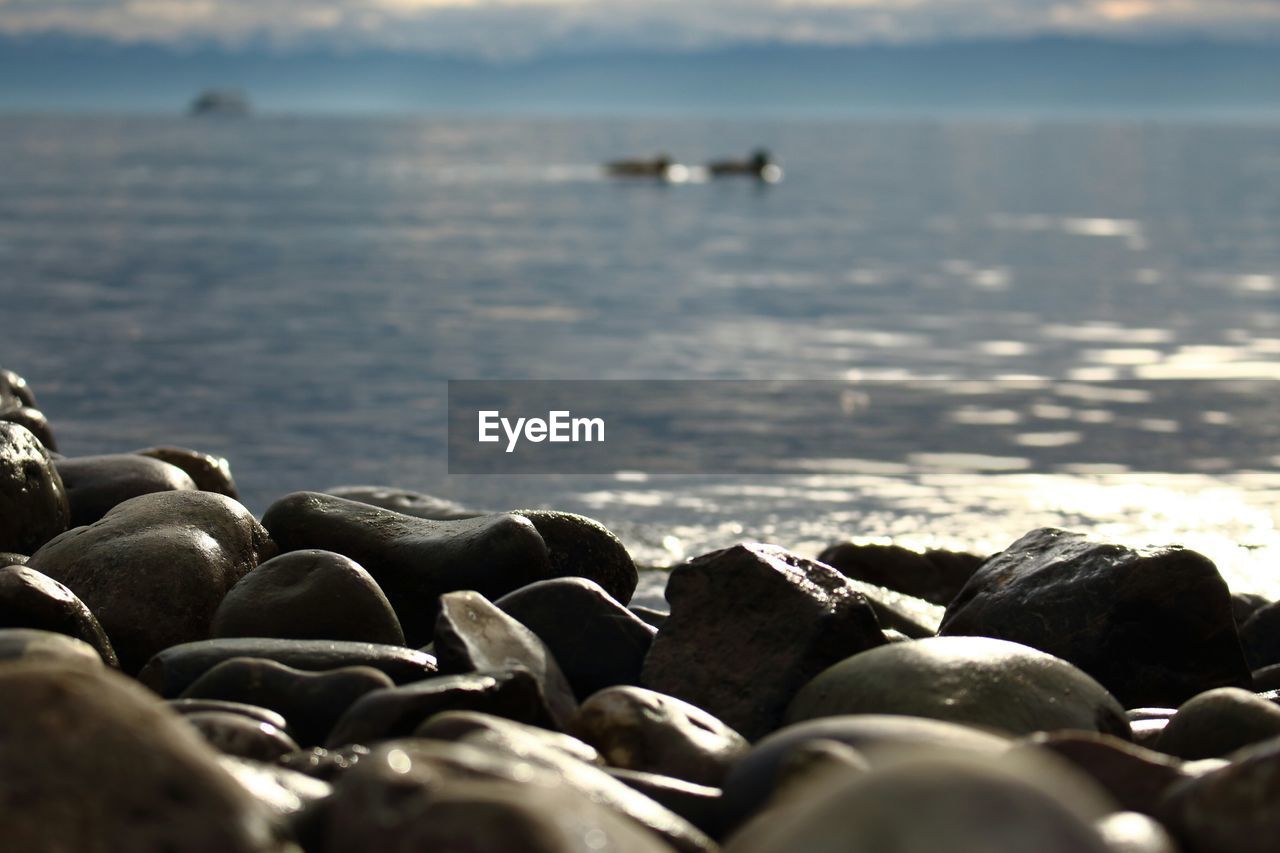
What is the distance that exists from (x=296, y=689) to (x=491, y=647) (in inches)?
27.7

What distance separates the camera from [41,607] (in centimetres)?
539

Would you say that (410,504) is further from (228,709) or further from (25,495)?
(228,709)

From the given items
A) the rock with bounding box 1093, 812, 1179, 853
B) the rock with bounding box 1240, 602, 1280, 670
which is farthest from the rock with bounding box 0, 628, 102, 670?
the rock with bounding box 1240, 602, 1280, 670

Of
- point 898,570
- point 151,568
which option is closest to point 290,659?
point 151,568

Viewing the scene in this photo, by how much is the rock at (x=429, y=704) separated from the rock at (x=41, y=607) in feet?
4.81

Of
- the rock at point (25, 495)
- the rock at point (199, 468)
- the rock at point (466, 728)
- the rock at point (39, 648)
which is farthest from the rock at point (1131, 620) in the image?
the rock at point (199, 468)

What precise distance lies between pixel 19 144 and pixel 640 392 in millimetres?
99061

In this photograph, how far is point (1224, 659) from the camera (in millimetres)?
6387

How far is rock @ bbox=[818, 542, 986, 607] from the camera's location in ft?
28.3

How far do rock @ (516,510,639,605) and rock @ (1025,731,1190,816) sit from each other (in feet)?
10.4

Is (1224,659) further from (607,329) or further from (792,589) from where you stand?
(607,329)

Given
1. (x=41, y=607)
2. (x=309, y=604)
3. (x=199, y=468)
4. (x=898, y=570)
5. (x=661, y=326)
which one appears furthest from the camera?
(x=661, y=326)

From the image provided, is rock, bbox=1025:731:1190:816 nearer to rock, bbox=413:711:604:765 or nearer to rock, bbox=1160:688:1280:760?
rock, bbox=1160:688:1280:760

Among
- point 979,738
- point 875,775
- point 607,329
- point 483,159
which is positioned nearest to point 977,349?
point 607,329
